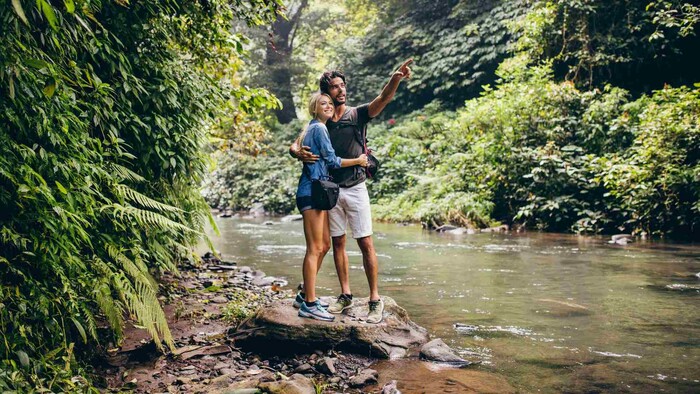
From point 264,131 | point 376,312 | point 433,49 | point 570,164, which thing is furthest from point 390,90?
point 433,49

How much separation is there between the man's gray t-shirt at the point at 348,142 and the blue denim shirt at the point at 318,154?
208 mm

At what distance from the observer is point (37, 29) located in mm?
3215

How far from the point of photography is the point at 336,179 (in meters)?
Result: 4.72

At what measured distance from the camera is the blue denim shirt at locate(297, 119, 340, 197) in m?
4.48

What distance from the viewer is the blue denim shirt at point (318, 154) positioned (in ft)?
14.7

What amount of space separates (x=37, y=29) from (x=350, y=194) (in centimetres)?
256

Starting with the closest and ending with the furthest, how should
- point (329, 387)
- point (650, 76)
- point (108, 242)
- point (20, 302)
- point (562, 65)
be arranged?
point (20, 302) < point (329, 387) < point (108, 242) < point (650, 76) < point (562, 65)

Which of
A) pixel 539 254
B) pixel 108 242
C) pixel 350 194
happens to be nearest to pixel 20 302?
pixel 108 242

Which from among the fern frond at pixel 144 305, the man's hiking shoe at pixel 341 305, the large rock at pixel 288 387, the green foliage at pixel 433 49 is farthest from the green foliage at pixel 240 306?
the green foliage at pixel 433 49

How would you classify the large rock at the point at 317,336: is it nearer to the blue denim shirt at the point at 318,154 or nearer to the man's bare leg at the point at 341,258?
the man's bare leg at the point at 341,258

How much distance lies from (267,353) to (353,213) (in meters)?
1.35

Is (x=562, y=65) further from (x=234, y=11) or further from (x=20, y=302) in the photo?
(x=20, y=302)

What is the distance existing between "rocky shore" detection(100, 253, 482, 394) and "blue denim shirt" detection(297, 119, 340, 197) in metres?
1.10

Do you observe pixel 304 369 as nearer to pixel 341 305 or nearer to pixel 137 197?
pixel 341 305
